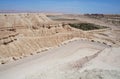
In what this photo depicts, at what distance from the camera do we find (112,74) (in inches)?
512

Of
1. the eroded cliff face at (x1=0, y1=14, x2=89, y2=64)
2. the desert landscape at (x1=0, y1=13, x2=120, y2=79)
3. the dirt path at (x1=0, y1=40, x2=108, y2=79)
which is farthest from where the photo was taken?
the eroded cliff face at (x1=0, y1=14, x2=89, y2=64)

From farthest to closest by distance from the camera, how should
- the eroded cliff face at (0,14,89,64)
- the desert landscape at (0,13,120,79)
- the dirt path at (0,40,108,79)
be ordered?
the eroded cliff face at (0,14,89,64)
the dirt path at (0,40,108,79)
the desert landscape at (0,13,120,79)

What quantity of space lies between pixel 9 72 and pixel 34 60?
10.2ft

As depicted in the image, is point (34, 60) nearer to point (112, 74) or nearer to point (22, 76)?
point (22, 76)

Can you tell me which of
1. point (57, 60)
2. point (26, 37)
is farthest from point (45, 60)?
point (26, 37)

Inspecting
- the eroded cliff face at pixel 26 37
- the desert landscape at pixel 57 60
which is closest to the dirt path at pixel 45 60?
the desert landscape at pixel 57 60

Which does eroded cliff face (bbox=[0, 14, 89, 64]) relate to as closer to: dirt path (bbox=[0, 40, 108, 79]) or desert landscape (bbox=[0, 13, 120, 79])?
desert landscape (bbox=[0, 13, 120, 79])

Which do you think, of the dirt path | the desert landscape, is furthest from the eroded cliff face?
the dirt path

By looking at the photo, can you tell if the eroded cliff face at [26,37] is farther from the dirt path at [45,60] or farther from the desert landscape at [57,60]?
the dirt path at [45,60]

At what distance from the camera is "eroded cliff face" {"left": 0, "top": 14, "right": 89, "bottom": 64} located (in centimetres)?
2682

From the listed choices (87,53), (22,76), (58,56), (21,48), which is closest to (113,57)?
(87,53)

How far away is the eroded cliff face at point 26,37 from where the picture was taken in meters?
26.8

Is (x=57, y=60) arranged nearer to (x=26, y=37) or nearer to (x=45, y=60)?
(x=45, y=60)

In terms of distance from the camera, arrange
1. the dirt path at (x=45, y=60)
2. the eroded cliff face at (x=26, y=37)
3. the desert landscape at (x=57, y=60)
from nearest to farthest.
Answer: the desert landscape at (x=57, y=60) → the dirt path at (x=45, y=60) → the eroded cliff face at (x=26, y=37)
